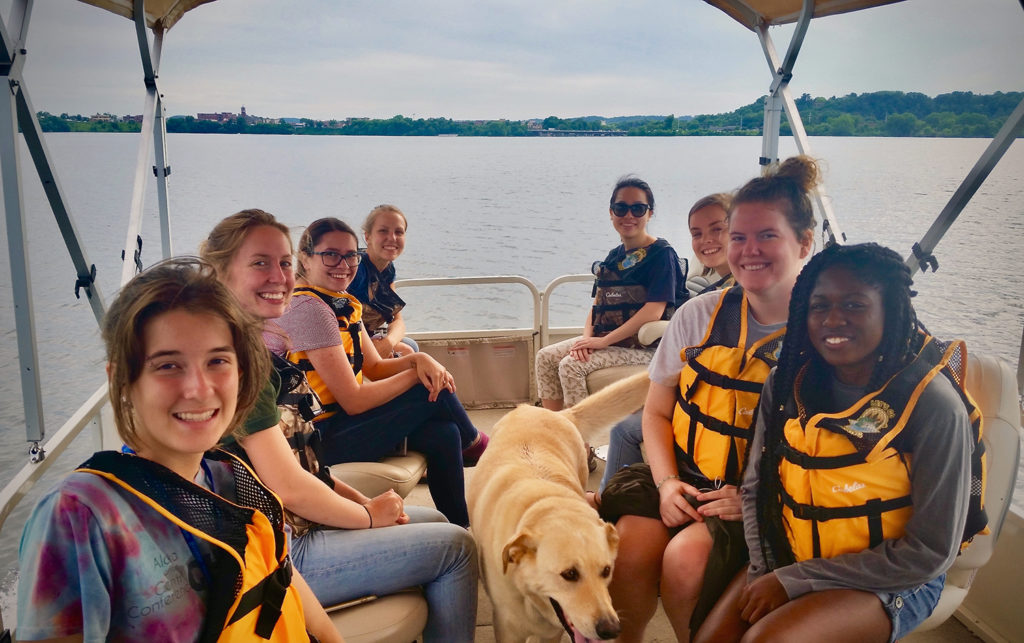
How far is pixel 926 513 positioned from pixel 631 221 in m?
2.63

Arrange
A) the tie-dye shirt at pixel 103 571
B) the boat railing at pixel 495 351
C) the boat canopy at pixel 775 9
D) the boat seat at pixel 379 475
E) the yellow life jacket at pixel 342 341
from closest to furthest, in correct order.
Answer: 1. the tie-dye shirt at pixel 103 571
2. the boat seat at pixel 379 475
3. the yellow life jacket at pixel 342 341
4. the boat canopy at pixel 775 9
5. the boat railing at pixel 495 351

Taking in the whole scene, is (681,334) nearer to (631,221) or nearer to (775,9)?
(631,221)

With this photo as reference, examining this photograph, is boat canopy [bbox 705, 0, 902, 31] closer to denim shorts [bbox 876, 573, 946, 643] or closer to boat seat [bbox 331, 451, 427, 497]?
denim shorts [bbox 876, 573, 946, 643]

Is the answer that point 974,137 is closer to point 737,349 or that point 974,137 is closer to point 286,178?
point 737,349

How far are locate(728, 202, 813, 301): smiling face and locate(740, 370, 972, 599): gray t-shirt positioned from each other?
592 millimetres

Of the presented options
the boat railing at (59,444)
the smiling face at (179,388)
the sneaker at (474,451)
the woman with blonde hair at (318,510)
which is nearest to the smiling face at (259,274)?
the woman with blonde hair at (318,510)

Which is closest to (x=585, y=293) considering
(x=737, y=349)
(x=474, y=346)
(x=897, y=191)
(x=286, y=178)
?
(x=474, y=346)

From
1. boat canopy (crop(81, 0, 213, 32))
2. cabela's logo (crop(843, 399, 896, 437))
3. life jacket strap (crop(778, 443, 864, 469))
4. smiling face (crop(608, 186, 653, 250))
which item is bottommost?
life jacket strap (crop(778, 443, 864, 469))

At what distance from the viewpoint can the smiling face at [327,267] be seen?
282cm

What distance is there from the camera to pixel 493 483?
7.84 feet

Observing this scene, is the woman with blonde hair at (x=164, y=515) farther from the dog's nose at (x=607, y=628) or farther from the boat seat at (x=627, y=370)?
the boat seat at (x=627, y=370)

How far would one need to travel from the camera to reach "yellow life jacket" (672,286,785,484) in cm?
190

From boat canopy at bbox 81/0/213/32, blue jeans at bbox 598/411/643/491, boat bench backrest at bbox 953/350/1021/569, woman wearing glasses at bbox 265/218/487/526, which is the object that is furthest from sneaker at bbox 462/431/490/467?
boat canopy at bbox 81/0/213/32

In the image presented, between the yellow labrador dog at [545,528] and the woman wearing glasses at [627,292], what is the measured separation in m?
0.99
